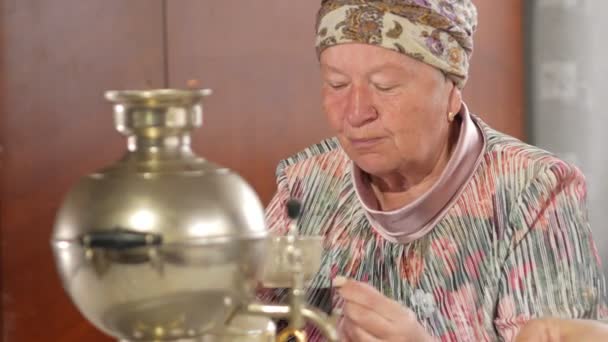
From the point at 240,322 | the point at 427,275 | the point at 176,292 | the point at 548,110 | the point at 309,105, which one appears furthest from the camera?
the point at 548,110

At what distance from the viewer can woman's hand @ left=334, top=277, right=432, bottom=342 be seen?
1519 mm

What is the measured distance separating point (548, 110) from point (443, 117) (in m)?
1.73

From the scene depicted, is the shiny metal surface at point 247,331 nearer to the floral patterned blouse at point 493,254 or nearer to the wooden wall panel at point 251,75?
the floral patterned blouse at point 493,254

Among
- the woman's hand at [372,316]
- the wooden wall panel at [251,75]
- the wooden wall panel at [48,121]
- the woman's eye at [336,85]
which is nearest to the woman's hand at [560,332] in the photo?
the woman's hand at [372,316]

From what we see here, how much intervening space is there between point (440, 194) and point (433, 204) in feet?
0.08

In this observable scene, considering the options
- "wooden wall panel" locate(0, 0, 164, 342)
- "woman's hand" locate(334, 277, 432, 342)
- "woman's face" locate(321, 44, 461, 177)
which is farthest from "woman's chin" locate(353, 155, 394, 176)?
"wooden wall panel" locate(0, 0, 164, 342)

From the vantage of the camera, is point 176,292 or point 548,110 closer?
point 176,292

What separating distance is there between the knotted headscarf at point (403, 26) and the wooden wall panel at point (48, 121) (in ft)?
3.07

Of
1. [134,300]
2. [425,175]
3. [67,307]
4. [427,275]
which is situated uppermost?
[134,300]

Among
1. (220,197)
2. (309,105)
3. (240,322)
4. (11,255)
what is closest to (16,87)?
(11,255)

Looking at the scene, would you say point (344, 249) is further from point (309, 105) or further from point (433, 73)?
point (309, 105)

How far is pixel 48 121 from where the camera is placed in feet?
8.64

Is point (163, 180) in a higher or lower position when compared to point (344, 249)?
higher

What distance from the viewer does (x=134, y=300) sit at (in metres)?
0.92
